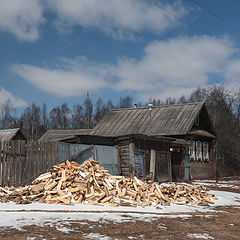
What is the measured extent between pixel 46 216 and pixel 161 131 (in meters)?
23.1

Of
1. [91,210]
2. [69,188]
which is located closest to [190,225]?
[91,210]

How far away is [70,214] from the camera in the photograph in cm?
1024

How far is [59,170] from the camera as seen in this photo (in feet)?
47.7

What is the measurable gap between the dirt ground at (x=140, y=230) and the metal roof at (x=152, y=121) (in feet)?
68.0

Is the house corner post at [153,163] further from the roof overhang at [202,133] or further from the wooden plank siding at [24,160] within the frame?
the roof overhang at [202,133]

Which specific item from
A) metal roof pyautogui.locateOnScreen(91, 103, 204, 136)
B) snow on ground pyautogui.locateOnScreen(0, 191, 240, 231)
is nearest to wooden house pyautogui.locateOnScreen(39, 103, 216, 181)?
metal roof pyautogui.locateOnScreen(91, 103, 204, 136)

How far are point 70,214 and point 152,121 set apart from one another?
24149 mm

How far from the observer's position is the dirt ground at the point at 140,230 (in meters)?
7.79

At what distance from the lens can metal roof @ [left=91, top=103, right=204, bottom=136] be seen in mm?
32219

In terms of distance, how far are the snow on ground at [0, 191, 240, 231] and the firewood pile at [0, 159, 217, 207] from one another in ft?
1.99

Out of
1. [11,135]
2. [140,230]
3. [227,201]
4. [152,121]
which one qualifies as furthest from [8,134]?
[140,230]

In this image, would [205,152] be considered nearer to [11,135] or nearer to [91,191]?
[91,191]

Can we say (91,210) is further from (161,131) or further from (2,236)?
(161,131)

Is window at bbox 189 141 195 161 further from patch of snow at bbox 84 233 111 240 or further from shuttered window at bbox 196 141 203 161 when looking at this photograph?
patch of snow at bbox 84 233 111 240
